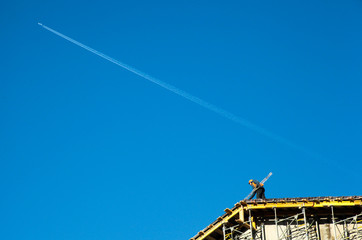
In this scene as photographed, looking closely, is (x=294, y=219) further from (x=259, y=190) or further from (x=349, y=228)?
(x=259, y=190)

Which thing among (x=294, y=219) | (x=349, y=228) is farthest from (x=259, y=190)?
(x=349, y=228)

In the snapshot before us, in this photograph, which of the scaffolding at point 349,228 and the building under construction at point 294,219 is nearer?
the scaffolding at point 349,228

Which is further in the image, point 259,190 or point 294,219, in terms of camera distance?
point 259,190

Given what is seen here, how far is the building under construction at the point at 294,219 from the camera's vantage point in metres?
42.9

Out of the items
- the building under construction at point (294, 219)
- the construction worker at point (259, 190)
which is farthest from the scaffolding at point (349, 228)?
the construction worker at point (259, 190)

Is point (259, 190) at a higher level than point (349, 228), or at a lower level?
higher

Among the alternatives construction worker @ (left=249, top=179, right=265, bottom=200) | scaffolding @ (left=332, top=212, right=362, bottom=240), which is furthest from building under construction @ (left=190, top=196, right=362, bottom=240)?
construction worker @ (left=249, top=179, right=265, bottom=200)

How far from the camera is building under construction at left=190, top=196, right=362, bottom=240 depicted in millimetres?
42906

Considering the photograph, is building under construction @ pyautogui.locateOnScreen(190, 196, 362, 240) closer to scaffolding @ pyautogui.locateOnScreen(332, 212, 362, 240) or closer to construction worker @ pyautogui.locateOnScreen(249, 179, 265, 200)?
scaffolding @ pyautogui.locateOnScreen(332, 212, 362, 240)

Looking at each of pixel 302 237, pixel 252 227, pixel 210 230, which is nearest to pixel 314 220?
pixel 302 237

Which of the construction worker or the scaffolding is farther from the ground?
the construction worker

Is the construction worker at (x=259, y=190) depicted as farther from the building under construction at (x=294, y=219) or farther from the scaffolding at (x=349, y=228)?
the scaffolding at (x=349, y=228)

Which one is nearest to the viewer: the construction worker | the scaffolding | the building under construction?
the scaffolding

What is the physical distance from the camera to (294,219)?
44.6 metres
